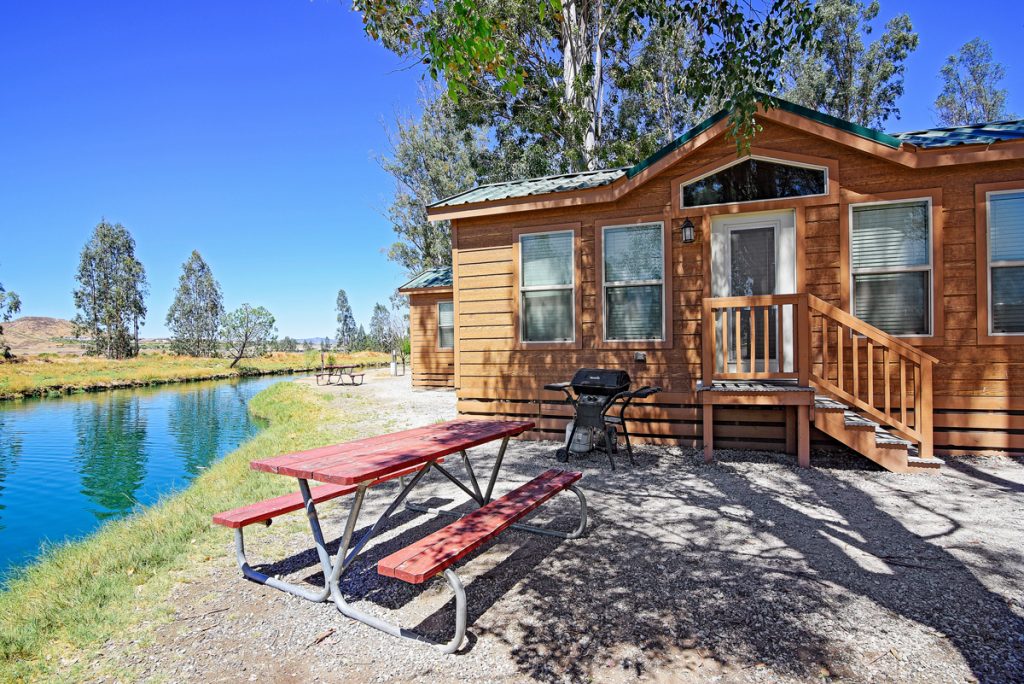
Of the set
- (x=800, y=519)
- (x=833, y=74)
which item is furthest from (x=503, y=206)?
(x=833, y=74)

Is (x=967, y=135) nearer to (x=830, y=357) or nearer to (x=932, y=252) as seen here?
(x=932, y=252)

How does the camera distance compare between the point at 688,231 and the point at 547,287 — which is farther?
the point at 547,287

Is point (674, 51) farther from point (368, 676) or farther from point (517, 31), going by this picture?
point (368, 676)

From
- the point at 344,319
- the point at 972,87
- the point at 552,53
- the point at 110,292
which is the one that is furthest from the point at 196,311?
the point at 972,87

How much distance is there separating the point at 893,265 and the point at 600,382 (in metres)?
3.30

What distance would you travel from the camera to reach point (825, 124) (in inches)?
198

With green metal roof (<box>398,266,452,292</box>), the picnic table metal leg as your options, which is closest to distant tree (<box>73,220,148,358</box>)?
green metal roof (<box>398,266,452,292</box>)

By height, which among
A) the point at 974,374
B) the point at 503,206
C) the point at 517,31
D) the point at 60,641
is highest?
the point at 517,31

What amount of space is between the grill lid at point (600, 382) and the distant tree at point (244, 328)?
3450cm

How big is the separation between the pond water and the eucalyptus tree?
6.25m

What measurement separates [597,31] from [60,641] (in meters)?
→ 15.5

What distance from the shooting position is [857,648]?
78.0 inches

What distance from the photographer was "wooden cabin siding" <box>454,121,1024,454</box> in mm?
4754

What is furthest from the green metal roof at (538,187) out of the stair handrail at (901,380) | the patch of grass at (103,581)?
the patch of grass at (103,581)
